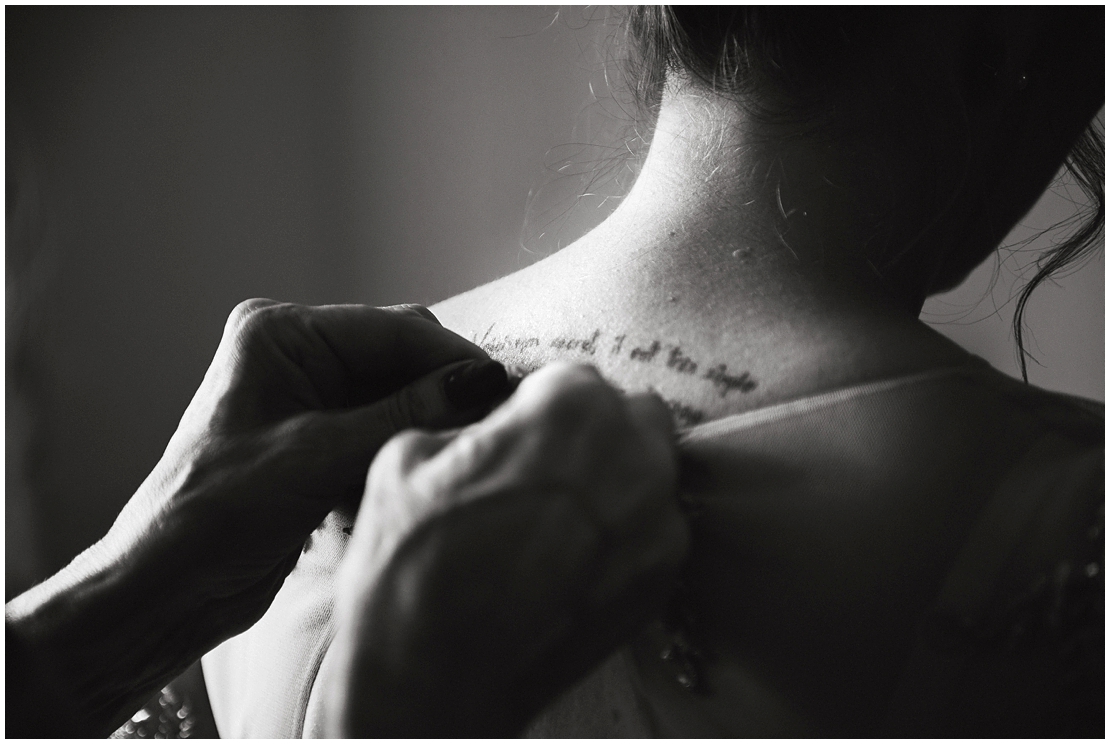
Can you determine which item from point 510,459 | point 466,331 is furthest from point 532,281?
point 510,459

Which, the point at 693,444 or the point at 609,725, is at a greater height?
the point at 693,444

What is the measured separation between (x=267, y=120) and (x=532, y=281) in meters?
1.43

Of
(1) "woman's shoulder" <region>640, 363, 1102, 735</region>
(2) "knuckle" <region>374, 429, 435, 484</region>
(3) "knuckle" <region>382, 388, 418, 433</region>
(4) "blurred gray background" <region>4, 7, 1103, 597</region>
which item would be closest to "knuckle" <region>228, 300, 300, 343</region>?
(3) "knuckle" <region>382, 388, 418, 433</region>

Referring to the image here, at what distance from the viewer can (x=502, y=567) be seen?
1.50 feet

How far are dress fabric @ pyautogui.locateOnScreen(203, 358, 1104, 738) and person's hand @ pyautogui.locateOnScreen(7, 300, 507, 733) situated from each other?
0.77ft

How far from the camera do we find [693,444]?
1.85 ft

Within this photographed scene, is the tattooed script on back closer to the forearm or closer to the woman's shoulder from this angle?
the woman's shoulder

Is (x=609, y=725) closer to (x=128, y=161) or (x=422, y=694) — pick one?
Result: (x=422, y=694)

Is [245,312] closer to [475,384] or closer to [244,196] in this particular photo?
[475,384]

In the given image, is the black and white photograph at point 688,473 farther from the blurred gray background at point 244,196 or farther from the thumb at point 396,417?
the blurred gray background at point 244,196

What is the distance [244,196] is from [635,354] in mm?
1573

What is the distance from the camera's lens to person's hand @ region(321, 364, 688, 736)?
0.45 meters

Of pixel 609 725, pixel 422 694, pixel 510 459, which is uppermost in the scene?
pixel 510 459

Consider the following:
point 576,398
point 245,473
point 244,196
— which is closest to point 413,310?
point 245,473
